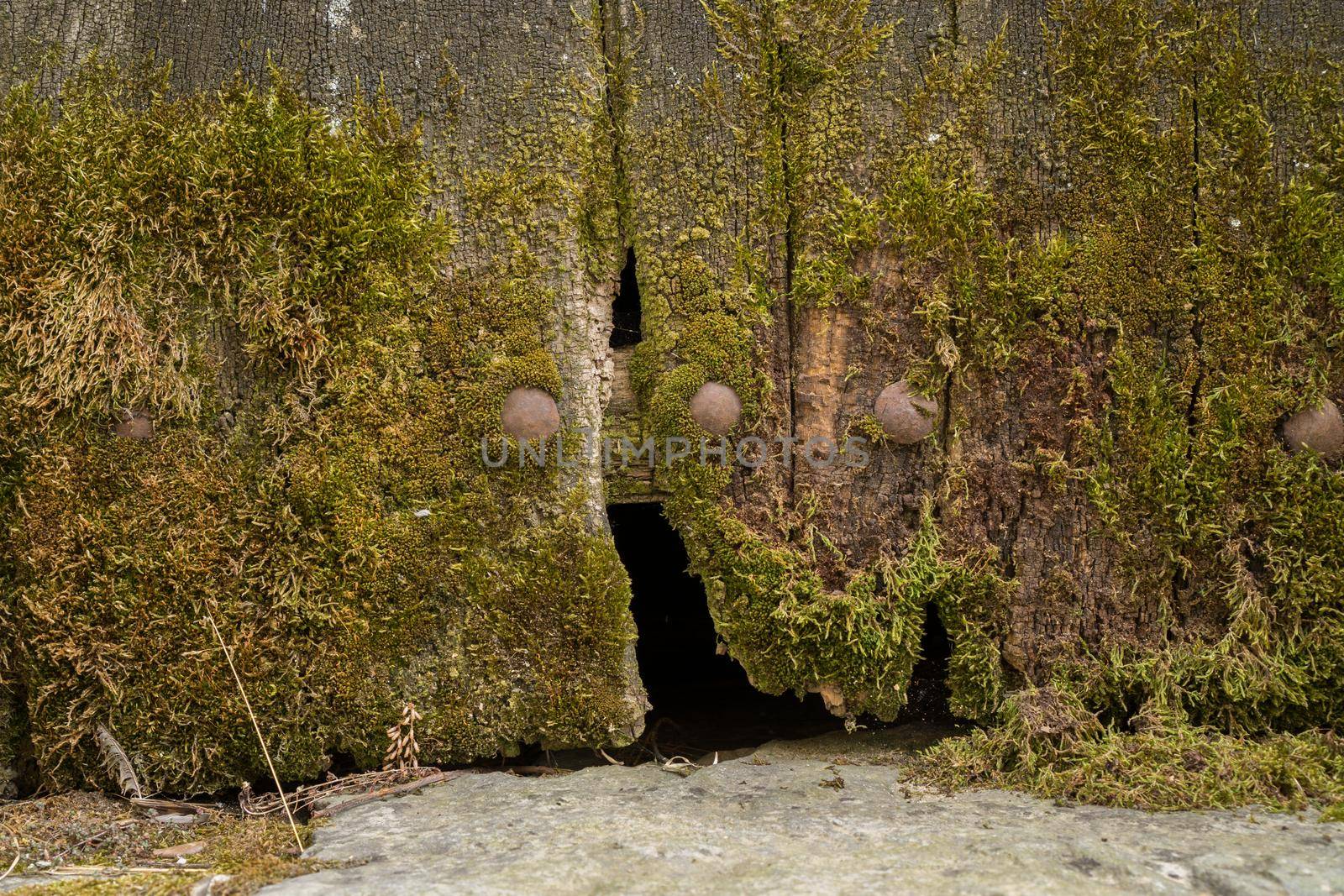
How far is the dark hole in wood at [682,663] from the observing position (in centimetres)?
382

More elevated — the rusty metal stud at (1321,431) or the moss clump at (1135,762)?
the rusty metal stud at (1321,431)

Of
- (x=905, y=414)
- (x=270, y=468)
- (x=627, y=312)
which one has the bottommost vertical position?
(x=270, y=468)

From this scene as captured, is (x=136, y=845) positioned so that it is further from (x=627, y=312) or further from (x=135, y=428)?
(x=627, y=312)

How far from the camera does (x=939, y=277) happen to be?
3.20 metres

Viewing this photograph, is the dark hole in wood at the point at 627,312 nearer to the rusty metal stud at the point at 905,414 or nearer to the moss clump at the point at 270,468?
the moss clump at the point at 270,468

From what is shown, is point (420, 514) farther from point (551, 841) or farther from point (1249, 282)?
point (1249, 282)

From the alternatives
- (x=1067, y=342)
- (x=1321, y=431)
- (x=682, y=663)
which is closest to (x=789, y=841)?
(x=1067, y=342)

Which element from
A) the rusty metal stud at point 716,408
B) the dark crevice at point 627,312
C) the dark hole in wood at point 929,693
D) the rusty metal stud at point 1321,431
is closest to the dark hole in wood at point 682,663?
the dark hole in wood at point 929,693

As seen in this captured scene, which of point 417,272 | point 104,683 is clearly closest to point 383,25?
point 417,272

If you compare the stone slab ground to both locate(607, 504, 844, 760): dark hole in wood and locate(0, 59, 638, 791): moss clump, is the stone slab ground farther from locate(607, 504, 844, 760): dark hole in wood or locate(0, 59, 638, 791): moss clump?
locate(607, 504, 844, 760): dark hole in wood

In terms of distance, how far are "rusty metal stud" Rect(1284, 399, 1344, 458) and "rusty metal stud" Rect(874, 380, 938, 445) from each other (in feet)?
3.58

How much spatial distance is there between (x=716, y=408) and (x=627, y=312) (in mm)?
601

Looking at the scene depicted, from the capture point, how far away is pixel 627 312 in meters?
3.57

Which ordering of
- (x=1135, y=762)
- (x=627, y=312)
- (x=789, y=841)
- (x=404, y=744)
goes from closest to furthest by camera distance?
(x=789, y=841) → (x=1135, y=762) → (x=404, y=744) → (x=627, y=312)
